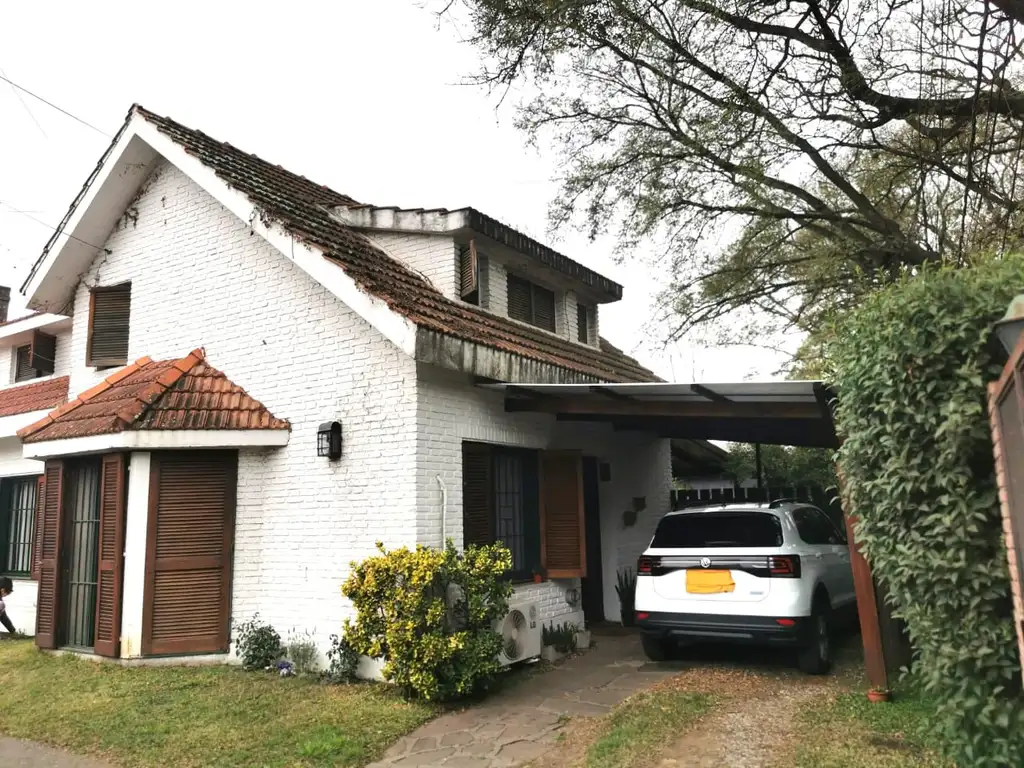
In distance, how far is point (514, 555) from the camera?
8750 millimetres

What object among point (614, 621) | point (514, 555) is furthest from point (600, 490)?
point (514, 555)

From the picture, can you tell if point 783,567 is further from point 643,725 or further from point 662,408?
point 643,725

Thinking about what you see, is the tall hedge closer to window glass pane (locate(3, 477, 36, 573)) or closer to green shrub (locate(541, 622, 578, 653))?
green shrub (locate(541, 622, 578, 653))

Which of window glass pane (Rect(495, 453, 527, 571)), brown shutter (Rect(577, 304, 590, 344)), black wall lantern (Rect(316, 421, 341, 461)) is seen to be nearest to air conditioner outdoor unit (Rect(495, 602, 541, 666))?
window glass pane (Rect(495, 453, 527, 571))

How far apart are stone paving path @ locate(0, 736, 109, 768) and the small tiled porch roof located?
9.66ft

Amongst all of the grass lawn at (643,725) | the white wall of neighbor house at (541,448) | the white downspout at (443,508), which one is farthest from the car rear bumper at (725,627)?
the white downspout at (443,508)

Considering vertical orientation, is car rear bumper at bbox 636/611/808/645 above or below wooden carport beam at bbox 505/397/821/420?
below

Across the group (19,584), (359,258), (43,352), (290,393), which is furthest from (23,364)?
(359,258)

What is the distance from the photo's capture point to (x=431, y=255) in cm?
962

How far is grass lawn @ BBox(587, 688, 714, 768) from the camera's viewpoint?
500 centimetres

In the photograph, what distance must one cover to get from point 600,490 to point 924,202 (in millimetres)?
5916

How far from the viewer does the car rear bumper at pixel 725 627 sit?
674 centimetres

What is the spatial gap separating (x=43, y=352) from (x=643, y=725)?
1245 cm

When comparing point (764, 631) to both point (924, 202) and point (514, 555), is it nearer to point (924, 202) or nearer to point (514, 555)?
point (514, 555)
